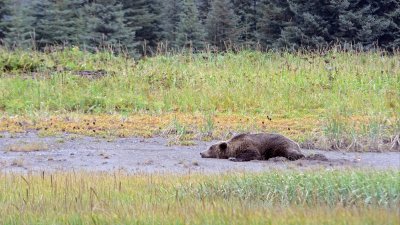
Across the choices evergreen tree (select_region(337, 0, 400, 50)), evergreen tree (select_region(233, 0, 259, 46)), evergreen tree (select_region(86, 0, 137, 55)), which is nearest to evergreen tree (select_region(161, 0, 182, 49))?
evergreen tree (select_region(86, 0, 137, 55))

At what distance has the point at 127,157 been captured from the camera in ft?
37.7

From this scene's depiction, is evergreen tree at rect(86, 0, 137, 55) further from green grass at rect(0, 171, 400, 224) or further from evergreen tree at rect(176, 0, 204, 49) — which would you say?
green grass at rect(0, 171, 400, 224)

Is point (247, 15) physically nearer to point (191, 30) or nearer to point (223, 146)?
point (191, 30)

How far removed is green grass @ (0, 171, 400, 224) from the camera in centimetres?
589

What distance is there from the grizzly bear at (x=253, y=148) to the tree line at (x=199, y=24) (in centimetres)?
1998

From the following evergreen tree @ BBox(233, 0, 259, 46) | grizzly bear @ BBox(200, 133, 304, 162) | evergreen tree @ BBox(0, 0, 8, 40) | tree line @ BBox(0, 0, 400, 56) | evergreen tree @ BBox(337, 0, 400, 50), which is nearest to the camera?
grizzly bear @ BBox(200, 133, 304, 162)

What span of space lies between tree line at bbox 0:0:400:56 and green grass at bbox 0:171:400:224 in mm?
23283

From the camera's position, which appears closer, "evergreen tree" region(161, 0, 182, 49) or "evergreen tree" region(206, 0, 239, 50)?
"evergreen tree" region(206, 0, 239, 50)

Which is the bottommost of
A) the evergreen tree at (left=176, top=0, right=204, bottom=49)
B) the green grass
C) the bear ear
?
the bear ear

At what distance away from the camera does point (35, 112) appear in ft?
53.1

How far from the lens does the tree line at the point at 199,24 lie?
34.9 metres

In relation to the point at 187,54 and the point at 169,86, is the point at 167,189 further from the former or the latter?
the point at 187,54

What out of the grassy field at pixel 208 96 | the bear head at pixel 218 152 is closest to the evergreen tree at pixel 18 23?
the grassy field at pixel 208 96

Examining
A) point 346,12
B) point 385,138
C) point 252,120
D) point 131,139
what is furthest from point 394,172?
point 346,12
